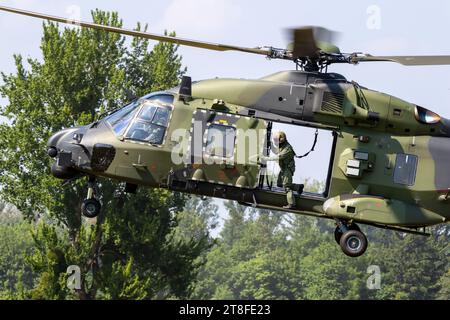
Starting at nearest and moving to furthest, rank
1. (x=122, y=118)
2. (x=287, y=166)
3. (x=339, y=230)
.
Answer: (x=287, y=166) < (x=122, y=118) < (x=339, y=230)

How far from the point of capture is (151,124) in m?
18.3

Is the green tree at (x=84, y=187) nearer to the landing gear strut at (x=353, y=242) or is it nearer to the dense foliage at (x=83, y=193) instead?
the dense foliage at (x=83, y=193)

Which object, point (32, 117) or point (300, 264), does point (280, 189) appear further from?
point (300, 264)

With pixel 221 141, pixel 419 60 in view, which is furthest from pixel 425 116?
pixel 221 141

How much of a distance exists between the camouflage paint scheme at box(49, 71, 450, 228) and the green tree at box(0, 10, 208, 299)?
80.8 feet

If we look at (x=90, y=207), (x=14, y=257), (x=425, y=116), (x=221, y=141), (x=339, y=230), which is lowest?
(x=14, y=257)

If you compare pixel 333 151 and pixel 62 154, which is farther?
pixel 62 154

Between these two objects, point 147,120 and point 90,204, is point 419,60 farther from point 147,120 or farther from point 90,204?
point 90,204

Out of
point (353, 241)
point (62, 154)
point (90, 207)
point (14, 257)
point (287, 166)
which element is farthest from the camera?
point (14, 257)

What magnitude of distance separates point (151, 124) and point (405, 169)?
15.9 ft

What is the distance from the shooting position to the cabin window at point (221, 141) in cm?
1789

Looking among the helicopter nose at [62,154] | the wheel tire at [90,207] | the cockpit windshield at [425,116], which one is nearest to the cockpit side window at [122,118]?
the helicopter nose at [62,154]

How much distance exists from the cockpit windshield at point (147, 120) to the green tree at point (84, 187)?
79.1 ft
